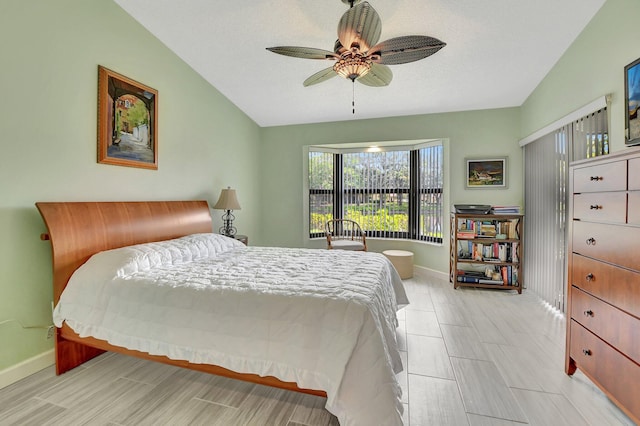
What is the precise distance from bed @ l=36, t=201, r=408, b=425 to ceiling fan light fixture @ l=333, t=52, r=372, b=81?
4.72 ft

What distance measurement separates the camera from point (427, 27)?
258 centimetres

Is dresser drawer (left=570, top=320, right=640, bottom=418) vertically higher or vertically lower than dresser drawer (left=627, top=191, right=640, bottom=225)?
lower

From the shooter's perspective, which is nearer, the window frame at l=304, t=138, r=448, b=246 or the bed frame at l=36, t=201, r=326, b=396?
the bed frame at l=36, t=201, r=326, b=396

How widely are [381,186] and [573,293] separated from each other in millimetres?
3325

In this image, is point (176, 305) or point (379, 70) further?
point (379, 70)

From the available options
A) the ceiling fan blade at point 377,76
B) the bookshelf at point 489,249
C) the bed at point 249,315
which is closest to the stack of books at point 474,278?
the bookshelf at point 489,249

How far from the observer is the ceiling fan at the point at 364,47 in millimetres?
1738

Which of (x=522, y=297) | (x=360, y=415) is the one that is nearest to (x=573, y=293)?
(x=360, y=415)

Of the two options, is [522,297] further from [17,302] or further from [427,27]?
[17,302]

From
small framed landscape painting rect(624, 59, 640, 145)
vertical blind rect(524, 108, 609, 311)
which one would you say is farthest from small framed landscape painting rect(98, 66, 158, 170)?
→ vertical blind rect(524, 108, 609, 311)

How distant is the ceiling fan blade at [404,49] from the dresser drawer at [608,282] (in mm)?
1570

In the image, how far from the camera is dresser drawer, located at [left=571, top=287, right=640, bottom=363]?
4.56 ft

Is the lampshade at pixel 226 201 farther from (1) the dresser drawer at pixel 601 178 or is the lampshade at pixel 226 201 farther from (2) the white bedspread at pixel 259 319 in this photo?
(1) the dresser drawer at pixel 601 178

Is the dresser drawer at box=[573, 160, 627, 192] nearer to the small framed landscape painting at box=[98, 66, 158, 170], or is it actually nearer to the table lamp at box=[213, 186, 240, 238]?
the table lamp at box=[213, 186, 240, 238]
